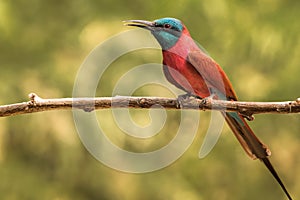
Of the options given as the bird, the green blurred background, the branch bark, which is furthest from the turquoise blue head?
the green blurred background

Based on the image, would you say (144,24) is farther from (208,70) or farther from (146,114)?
(146,114)

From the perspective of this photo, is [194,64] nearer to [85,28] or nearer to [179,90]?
[179,90]

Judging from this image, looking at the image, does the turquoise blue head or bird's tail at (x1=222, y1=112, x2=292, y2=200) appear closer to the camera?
bird's tail at (x1=222, y1=112, x2=292, y2=200)

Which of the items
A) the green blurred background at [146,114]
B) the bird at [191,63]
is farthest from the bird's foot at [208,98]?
the green blurred background at [146,114]

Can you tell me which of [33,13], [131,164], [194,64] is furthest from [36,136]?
[194,64]

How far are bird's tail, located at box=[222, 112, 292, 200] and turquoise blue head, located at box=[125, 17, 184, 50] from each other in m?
0.16

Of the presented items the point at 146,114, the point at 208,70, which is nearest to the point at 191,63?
the point at 208,70

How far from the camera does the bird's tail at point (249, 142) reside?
90 cm

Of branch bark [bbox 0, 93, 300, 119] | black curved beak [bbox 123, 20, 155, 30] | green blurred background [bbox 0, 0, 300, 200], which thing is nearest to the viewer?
branch bark [bbox 0, 93, 300, 119]

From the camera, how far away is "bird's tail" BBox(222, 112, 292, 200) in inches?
35.3

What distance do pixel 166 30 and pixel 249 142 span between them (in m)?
0.25

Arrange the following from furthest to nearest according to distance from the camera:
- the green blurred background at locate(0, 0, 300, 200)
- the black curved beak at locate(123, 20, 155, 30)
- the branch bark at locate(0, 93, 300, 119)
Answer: the green blurred background at locate(0, 0, 300, 200), the black curved beak at locate(123, 20, 155, 30), the branch bark at locate(0, 93, 300, 119)

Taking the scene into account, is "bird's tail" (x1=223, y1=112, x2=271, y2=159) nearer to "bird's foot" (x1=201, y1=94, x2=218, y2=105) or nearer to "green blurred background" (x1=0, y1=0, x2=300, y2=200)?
"bird's foot" (x1=201, y1=94, x2=218, y2=105)

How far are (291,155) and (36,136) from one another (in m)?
1.01
